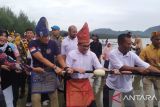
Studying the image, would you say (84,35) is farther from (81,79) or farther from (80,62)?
(81,79)

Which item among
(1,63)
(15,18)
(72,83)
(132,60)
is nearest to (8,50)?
(1,63)

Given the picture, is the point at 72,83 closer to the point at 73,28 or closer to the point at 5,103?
the point at 5,103

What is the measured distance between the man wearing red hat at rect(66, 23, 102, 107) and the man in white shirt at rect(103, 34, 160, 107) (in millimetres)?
316

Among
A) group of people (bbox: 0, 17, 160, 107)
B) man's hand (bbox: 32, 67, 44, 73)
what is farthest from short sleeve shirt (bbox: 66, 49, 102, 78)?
man's hand (bbox: 32, 67, 44, 73)

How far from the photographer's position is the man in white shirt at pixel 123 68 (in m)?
6.79

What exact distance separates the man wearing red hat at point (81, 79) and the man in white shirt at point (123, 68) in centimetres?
32

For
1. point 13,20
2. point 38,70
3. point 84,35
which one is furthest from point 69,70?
point 13,20

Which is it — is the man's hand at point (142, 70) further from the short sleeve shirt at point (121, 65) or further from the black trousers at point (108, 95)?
the black trousers at point (108, 95)

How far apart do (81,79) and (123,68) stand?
0.70 meters

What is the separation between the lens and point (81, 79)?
675 cm

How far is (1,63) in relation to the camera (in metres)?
7.71

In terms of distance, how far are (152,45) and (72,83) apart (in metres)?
2.35

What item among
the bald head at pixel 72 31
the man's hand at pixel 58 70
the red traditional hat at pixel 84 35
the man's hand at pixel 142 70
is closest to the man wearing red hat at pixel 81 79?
the red traditional hat at pixel 84 35

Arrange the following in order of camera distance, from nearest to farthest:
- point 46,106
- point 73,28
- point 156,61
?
point 46,106, point 156,61, point 73,28
